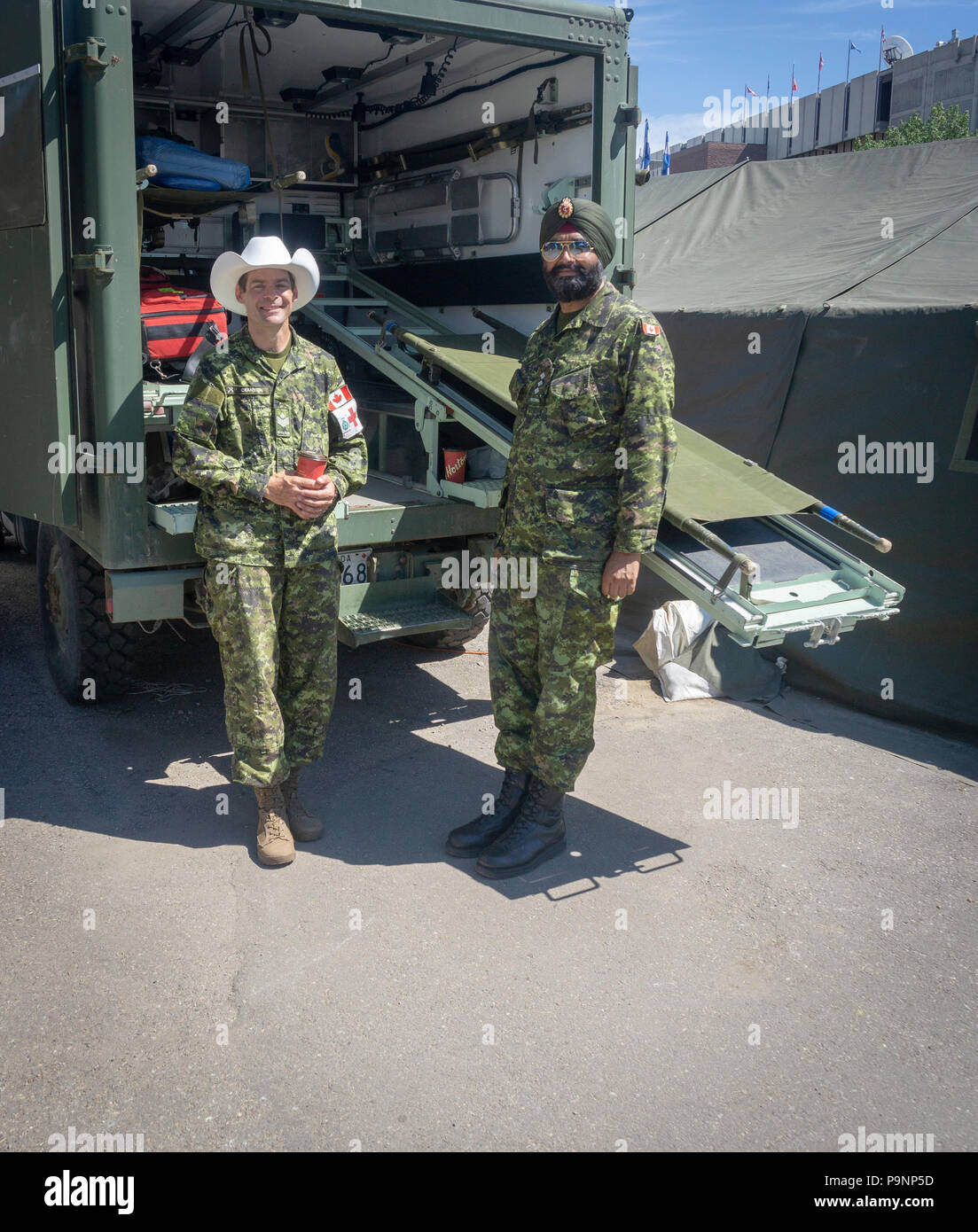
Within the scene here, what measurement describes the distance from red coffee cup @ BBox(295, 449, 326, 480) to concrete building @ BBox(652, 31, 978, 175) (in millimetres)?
20453

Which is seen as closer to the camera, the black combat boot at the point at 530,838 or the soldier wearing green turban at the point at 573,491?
the soldier wearing green turban at the point at 573,491

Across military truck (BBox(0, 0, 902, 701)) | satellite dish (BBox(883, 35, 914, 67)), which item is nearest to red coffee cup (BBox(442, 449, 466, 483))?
military truck (BBox(0, 0, 902, 701))

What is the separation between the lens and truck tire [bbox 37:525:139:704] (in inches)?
186

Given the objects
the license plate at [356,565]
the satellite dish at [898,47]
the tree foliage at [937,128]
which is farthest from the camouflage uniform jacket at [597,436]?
the tree foliage at [937,128]

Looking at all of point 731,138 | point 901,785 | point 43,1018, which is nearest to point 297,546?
point 43,1018

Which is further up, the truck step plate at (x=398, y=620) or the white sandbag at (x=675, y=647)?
the truck step plate at (x=398, y=620)

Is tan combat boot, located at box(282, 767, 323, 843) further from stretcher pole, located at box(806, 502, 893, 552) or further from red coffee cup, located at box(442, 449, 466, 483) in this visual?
stretcher pole, located at box(806, 502, 893, 552)

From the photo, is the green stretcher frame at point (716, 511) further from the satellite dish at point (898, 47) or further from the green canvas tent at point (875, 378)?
the satellite dish at point (898, 47)

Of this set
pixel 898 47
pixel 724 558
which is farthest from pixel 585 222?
pixel 898 47

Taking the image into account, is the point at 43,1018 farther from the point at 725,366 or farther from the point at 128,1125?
the point at 725,366

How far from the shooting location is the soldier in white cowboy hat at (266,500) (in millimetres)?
3557

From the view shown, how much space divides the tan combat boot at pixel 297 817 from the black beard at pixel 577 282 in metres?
1.88

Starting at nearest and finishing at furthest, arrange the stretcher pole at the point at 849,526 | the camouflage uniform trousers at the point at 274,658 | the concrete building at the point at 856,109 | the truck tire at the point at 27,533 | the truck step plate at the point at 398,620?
1. the camouflage uniform trousers at the point at 274,658
2. the stretcher pole at the point at 849,526
3. the truck step plate at the point at 398,620
4. the truck tire at the point at 27,533
5. the concrete building at the point at 856,109

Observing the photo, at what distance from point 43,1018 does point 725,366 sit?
16.9 ft
